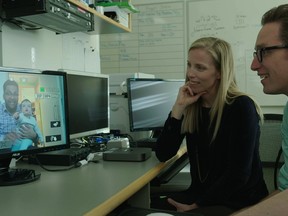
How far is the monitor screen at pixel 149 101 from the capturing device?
2.14 metres

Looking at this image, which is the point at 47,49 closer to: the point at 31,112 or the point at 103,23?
the point at 103,23

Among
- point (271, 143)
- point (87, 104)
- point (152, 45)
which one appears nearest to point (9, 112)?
point (87, 104)

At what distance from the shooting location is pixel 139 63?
373 cm

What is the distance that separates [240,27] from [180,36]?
588mm

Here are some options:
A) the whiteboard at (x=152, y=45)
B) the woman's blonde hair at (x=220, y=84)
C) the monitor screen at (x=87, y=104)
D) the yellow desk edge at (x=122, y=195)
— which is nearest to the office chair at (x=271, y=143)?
the woman's blonde hair at (x=220, y=84)

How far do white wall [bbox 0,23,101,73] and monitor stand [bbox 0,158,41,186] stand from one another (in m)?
0.65

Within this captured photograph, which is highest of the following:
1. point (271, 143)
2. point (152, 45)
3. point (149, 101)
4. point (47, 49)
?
point (152, 45)

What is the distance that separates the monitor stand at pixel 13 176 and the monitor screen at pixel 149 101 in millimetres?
849

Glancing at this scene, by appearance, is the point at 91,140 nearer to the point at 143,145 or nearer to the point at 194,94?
the point at 143,145

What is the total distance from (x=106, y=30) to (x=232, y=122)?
1.51m

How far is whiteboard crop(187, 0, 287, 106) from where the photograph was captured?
133 inches

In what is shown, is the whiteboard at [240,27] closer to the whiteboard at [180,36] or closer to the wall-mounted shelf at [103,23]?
the whiteboard at [180,36]

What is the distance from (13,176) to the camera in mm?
1329

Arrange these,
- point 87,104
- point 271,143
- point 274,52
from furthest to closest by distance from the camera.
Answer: point 271,143
point 87,104
point 274,52
